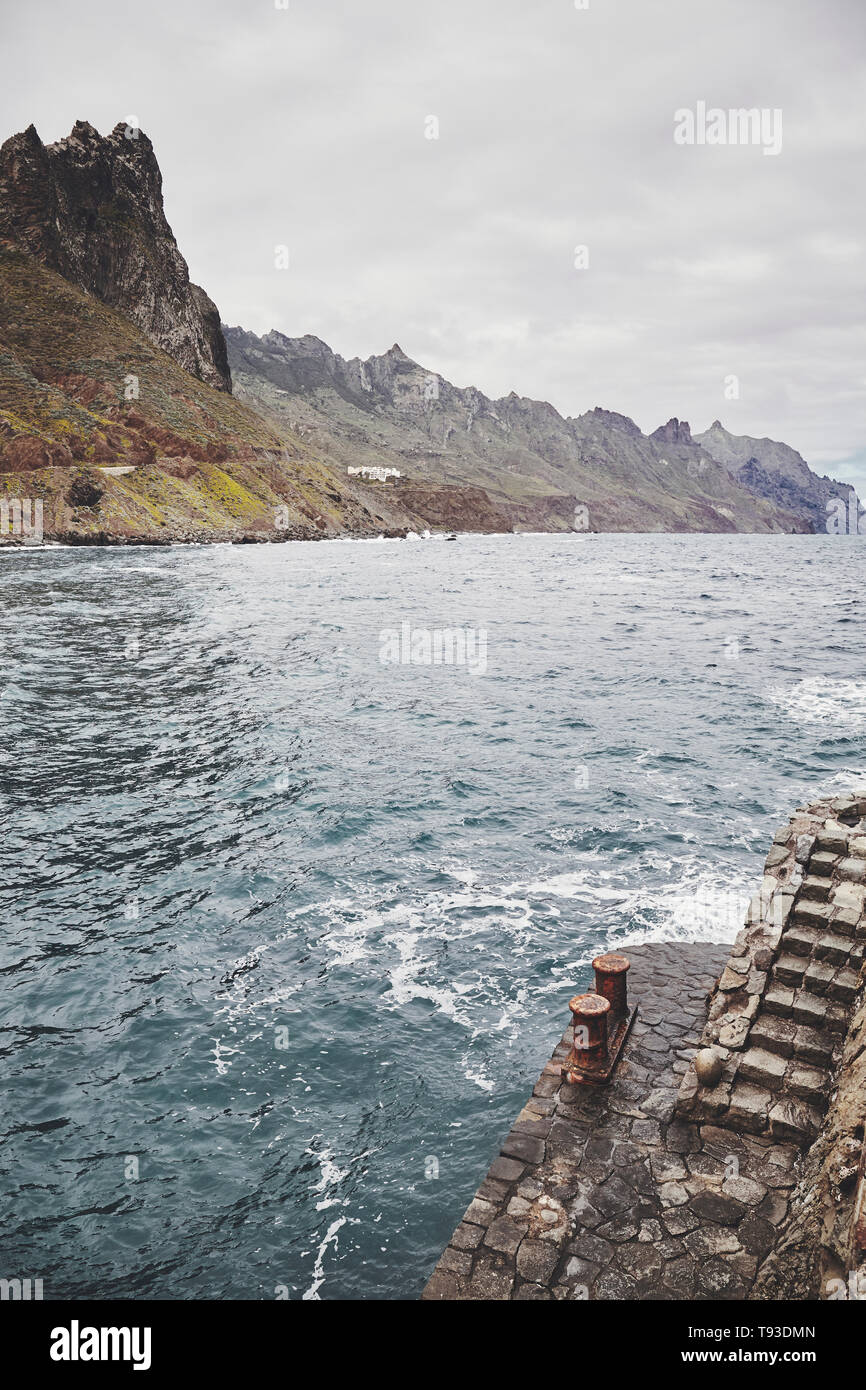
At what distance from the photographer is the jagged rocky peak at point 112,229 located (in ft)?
462

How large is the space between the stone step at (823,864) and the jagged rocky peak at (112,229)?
175352 mm

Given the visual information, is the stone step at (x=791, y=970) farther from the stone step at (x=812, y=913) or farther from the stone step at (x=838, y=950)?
the stone step at (x=812, y=913)

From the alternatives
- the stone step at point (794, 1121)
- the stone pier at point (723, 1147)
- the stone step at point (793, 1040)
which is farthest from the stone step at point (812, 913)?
the stone step at point (794, 1121)

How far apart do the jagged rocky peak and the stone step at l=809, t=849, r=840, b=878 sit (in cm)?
17535

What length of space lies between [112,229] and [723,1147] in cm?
20003

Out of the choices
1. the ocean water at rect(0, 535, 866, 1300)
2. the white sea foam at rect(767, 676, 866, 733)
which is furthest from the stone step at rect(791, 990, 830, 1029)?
the white sea foam at rect(767, 676, 866, 733)

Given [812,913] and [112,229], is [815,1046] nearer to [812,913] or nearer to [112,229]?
[812,913]

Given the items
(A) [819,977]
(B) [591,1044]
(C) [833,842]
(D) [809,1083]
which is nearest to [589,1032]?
(B) [591,1044]

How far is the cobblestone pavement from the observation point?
21.5ft
